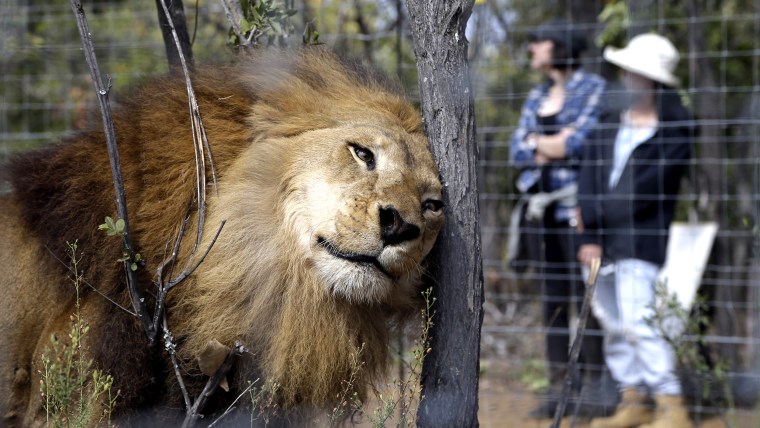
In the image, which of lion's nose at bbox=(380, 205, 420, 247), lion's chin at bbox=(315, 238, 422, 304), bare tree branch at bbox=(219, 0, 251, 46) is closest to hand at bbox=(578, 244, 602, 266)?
bare tree branch at bbox=(219, 0, 251, 46)

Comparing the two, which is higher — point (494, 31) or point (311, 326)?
point (494, 31)

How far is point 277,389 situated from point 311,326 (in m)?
0.22

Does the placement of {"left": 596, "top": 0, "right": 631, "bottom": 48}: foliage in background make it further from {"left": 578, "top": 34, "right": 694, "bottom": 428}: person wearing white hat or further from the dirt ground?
the dirt ground

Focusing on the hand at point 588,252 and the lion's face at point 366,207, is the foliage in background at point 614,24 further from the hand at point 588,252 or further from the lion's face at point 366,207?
the lion's face at point 366,207

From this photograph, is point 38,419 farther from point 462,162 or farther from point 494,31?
point 494,31

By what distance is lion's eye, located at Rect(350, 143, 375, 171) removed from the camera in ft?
7.97

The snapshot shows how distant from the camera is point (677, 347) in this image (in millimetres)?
4438

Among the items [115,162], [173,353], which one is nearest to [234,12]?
[115,162]


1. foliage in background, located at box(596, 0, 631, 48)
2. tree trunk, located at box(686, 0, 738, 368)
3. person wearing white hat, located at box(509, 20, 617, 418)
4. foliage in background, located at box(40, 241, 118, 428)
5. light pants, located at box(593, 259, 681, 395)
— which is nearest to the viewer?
foliage in background, located at box(40, 241, 118, 428)

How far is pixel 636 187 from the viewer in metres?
5.67

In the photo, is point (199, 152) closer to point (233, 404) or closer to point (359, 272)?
point (359, 272)

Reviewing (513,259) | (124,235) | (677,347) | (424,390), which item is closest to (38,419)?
(124,235)

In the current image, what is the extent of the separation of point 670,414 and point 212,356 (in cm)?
363

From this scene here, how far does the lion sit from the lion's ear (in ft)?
0.17
